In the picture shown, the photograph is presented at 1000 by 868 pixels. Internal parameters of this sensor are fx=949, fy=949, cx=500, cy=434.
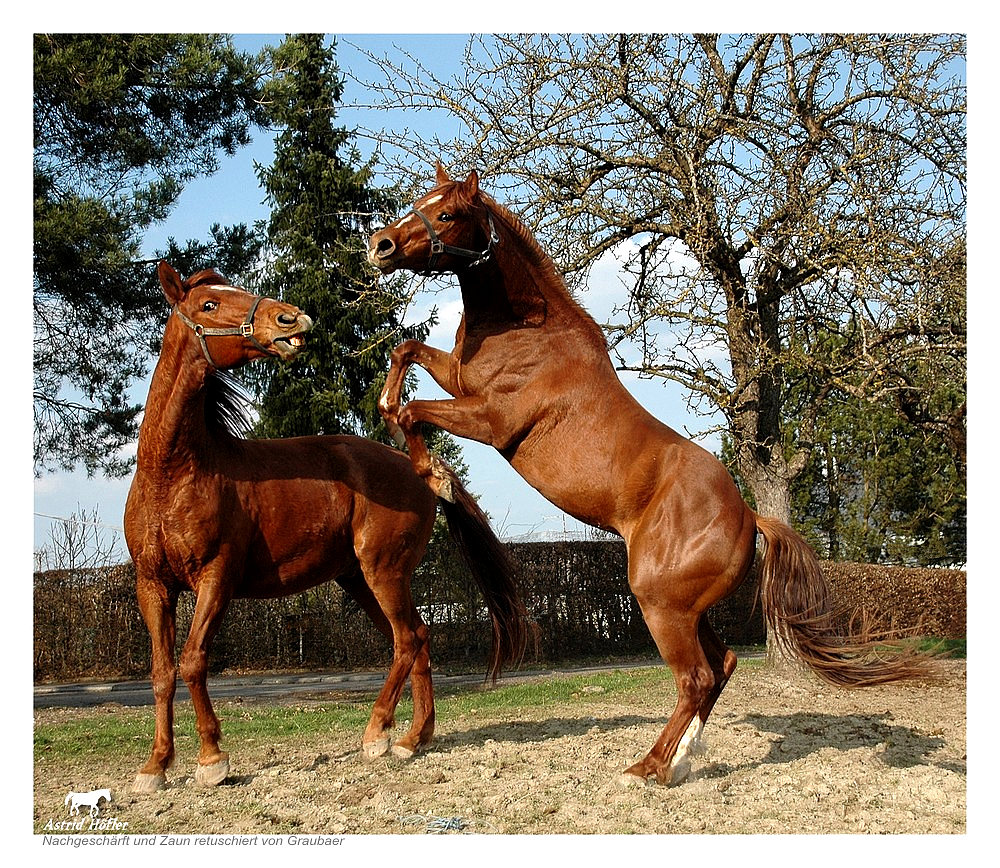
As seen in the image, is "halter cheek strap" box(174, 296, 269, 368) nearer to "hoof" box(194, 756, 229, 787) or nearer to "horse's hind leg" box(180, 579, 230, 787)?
"horse's hind leg" box(180, 579, 230, 787)

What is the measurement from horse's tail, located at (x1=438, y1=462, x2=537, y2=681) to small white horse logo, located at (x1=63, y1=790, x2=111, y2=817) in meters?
2.70

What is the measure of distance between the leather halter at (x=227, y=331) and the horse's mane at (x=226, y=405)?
14.2 inches

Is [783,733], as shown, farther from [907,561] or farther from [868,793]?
[907,561]

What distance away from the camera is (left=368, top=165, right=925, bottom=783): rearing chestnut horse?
5164 mm

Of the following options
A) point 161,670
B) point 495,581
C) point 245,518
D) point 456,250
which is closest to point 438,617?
point 495,581

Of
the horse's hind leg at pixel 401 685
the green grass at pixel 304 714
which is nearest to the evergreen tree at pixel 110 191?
the green grass at pixel 304 714

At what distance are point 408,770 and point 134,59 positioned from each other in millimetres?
6907

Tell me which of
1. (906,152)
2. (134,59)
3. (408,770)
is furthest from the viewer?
(906,152)

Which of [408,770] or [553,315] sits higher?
[553,315]

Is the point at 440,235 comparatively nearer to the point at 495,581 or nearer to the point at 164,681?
the point at 495,581

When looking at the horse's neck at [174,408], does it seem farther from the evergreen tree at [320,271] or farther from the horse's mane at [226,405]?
the evergreen tree at [320,271]

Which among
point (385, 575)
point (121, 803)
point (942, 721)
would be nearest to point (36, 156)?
point (385, 575)

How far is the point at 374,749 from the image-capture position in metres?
6.20

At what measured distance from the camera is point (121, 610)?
1261 centimetres
